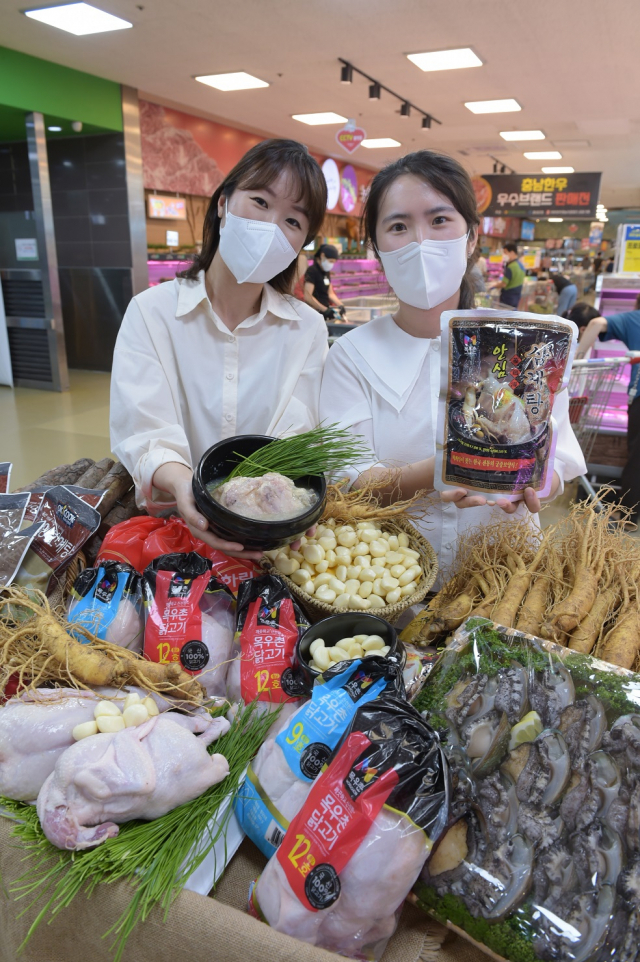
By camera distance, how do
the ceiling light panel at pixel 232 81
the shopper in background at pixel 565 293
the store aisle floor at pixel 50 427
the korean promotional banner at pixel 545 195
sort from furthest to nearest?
the korean promotional banner at pixel 545 195 < the shopper in background at pixel 565 293 < the ceiling light panel at pixel 232 81 < the store aisle floor at pixel 50 427

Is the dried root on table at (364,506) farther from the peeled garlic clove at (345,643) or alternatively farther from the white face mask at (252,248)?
the white face mask at (252,248)

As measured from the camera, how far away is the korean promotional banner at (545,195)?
37.3 ft

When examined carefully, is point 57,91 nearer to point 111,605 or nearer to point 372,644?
point 111,605

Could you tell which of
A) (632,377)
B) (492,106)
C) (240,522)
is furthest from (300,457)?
(492,106)

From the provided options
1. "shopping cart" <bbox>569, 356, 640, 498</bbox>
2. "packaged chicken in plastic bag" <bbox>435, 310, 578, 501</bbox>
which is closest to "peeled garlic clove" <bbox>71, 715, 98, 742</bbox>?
"packaged chicken in plastic bag" <bbox>435, 310, 578, 501</bbox>

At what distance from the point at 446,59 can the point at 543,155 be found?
28.4ft

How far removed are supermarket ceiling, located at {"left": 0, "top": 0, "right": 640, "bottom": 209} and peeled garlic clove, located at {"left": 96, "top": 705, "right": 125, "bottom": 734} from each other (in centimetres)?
673

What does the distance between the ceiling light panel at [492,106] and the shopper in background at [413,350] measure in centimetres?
946

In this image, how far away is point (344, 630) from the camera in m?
1.25

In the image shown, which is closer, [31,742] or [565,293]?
[31,742]

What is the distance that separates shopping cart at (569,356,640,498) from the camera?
4422mm

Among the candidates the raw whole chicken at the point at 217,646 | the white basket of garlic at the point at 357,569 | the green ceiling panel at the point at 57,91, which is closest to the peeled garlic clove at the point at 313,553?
the white basket of garlic at the point at 357,569

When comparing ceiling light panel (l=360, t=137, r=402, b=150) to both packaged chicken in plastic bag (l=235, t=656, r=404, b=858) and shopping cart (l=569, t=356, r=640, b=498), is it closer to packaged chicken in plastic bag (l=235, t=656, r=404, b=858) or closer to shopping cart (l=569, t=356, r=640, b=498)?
shopping cart (l=569, t=356, r=640, b=498)

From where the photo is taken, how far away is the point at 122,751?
97cm
